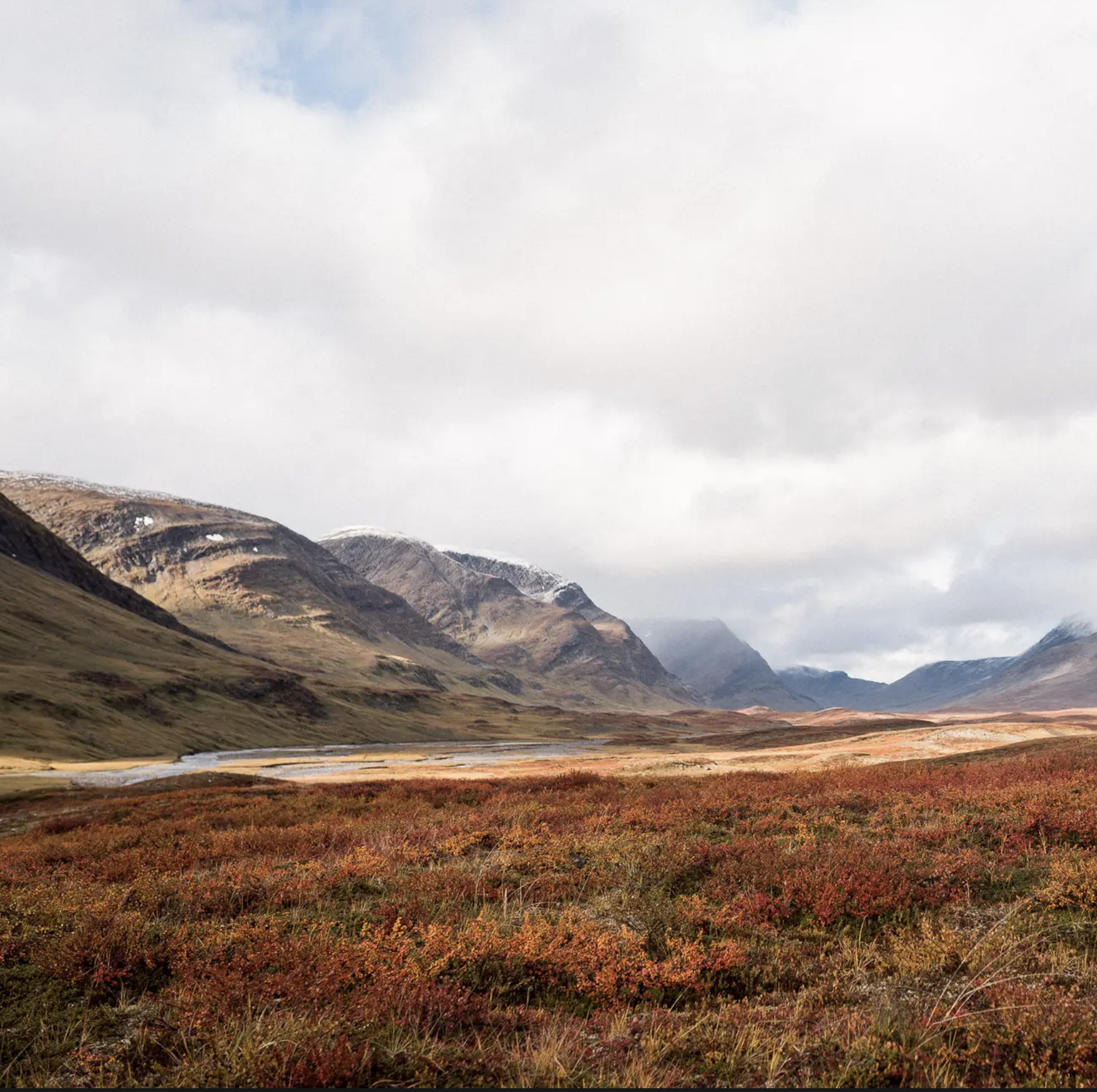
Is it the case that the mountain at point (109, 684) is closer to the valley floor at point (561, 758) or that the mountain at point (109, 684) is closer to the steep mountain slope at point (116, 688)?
the steep mountain slope at point (116, 688)

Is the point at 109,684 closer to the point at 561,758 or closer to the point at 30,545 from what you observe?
the point at 561,758

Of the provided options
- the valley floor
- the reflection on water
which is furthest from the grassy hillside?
the reflection on water

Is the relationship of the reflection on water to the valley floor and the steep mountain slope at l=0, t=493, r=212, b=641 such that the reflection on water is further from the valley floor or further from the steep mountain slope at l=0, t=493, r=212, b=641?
the steep mountain slope at l=0, t=493, r=212, b=641

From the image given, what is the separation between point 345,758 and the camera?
318 feet

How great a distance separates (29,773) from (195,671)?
9960 centimetres

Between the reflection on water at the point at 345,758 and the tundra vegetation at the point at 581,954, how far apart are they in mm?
43260

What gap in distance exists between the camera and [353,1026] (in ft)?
18.8

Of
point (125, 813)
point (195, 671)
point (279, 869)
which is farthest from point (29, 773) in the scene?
point (195, 671)

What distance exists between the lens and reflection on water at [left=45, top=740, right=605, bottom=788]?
6506 cm

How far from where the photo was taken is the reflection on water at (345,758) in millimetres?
65062

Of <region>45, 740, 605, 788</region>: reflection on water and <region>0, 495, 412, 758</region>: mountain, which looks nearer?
<region>45, 740, 605, 788</region>: reflection on water

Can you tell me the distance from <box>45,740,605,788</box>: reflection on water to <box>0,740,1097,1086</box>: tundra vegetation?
142ft

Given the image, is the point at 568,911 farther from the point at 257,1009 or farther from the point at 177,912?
the point at 177,912

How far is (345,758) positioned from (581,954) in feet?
323
